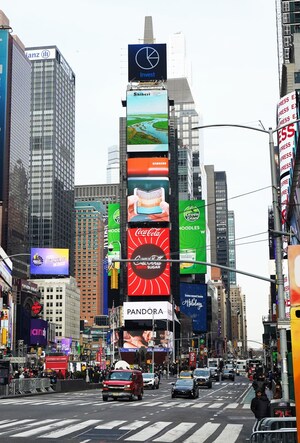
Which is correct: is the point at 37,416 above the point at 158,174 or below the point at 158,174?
below

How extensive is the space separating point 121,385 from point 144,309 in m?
104

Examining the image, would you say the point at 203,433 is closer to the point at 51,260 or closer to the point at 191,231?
the point at 51,260

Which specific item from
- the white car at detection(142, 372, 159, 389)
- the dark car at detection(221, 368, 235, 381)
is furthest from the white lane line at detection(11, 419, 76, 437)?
the dark car at detection(221, 368, 235, 381)

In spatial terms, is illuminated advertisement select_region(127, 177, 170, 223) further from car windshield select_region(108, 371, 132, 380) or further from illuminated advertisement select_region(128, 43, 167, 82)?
car windshield select_region(108, 371, 132, 380)

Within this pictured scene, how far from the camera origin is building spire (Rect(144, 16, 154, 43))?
19100cm

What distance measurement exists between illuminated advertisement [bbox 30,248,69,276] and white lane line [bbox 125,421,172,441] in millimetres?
148043

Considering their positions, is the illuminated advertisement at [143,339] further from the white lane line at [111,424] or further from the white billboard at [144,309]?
the white lane line at [111,424]

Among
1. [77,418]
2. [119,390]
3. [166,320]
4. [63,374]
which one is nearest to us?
[77,418]

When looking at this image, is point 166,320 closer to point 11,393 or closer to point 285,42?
point 285,42

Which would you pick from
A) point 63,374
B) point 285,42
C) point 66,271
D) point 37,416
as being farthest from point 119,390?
point 285,42

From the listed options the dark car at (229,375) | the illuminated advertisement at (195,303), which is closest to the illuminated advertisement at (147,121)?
the illuminated advertisement at (195,303)

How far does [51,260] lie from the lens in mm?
170625

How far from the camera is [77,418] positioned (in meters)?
24.6

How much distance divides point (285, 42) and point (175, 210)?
52.7 meters
